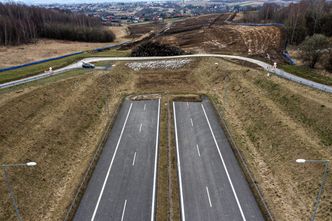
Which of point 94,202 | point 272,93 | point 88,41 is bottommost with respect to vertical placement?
point 94,202

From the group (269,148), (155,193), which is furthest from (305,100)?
(155,193)

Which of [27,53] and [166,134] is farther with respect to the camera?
[27,53]

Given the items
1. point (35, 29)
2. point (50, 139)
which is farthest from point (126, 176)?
point (35, 29)

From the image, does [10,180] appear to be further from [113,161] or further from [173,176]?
[173,176]

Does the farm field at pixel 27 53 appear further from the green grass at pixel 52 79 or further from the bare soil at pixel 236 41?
the bare soil at pixel 236 41

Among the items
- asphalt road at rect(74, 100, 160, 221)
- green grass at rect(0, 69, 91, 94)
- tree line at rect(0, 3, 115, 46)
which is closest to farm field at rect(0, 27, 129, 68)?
tree line at rect(0, 3, 115, 46)

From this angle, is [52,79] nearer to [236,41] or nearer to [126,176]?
[126,176]
